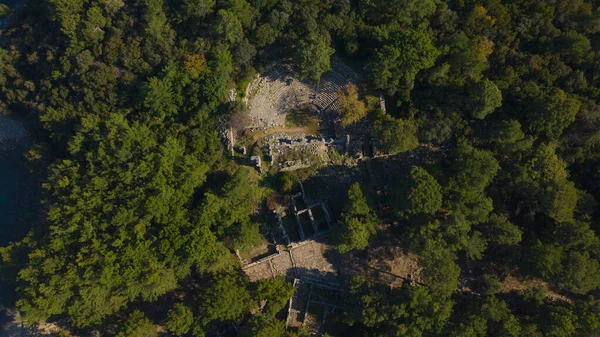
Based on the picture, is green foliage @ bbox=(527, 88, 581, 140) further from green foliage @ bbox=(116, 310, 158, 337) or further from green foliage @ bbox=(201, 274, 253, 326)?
green foliage @ bbox=(116, 310, 158, 337)

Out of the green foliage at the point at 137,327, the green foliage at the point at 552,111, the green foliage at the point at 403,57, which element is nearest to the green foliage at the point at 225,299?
the green foliage at the point at 137,327

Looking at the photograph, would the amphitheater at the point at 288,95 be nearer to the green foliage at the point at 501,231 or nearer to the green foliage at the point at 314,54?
the green foliage at the point at 314,54

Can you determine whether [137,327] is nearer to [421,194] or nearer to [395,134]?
[421,194]

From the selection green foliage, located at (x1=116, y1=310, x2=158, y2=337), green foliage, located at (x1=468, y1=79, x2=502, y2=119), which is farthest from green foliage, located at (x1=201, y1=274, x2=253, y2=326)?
green foliage, located at (x1=468, y1=79, x2=502, y2=119)

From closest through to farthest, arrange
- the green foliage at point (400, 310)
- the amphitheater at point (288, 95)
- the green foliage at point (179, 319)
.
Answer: the green foliage at point (400, 310), the green foliage at point (179, 319), the amphitheater at point (288, 95)

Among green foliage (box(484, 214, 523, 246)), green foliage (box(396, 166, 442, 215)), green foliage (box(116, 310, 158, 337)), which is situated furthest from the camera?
green foliage (box(116, 310, 158, 337))

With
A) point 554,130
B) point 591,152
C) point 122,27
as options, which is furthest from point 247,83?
point 591,152

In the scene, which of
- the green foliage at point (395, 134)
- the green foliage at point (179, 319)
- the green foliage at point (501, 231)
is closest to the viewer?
the green foliage at point (501, 231)
